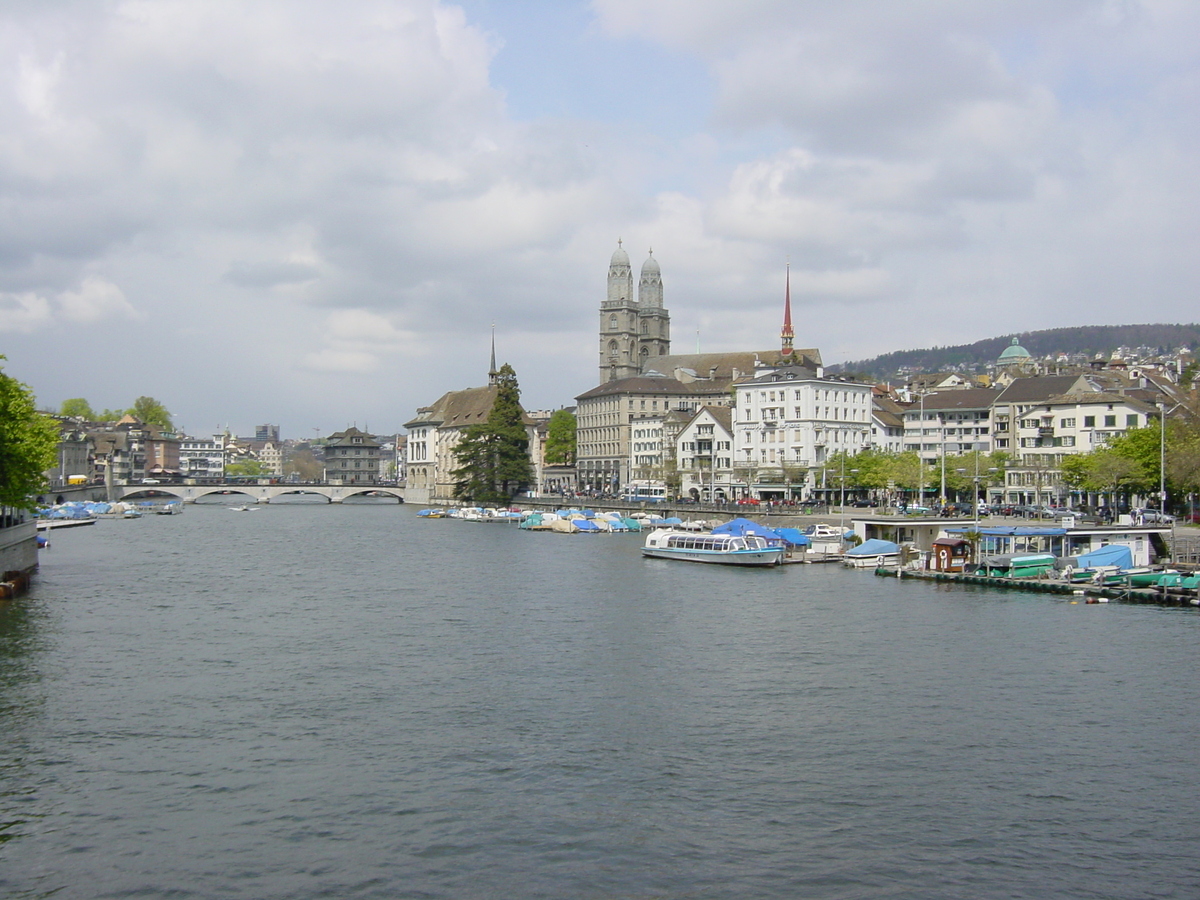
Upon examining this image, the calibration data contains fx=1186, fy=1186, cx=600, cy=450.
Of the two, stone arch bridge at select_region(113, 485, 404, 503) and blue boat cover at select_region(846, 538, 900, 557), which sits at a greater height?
stone arch bridge at select_region(113, 485, 404, 503)

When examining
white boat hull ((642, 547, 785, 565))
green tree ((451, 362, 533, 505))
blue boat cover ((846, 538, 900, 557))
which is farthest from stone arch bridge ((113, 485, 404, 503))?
blue boat cover ((846, 538, 900, 557))

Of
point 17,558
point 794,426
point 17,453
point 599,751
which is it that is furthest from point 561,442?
point 599,751

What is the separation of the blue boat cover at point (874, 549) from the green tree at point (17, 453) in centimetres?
4334

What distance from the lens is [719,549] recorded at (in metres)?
70.1

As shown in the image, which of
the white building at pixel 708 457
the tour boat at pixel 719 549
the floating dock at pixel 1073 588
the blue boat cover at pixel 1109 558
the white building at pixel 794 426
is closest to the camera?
the floating dock at pixel 1073 588

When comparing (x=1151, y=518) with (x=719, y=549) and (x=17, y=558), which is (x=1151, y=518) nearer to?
(x=719, y=549)

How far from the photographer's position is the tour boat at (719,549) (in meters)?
68.2

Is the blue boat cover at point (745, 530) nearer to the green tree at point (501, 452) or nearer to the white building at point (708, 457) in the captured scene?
the white building at point (708, 457)

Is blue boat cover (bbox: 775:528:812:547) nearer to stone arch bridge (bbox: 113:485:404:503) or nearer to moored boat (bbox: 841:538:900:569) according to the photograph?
moored boat (bbox: 841:538:900:569)

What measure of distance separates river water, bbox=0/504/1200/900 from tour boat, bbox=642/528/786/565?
744 inches

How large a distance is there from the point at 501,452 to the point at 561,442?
40.1m

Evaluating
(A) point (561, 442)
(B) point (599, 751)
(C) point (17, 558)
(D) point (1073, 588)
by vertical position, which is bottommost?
(B) point (599, 751)

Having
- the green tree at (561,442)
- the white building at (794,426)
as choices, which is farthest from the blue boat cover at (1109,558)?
the green tree at (561,442)

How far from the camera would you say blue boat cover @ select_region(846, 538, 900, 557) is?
66875 millimetres
